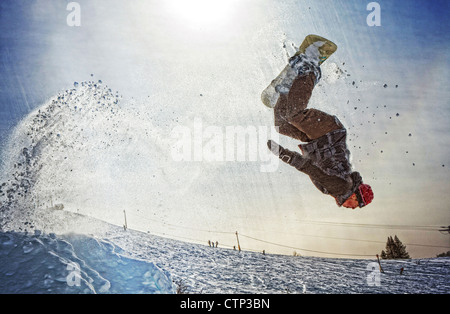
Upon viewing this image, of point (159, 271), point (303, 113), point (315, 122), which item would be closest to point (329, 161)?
point (315, 122)

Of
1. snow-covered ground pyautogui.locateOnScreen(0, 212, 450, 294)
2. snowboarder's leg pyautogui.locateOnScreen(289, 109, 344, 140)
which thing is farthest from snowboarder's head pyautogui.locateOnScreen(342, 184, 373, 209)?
snow-covered ground pyautogui.locateOnScreen(0, 212, 450, 294)

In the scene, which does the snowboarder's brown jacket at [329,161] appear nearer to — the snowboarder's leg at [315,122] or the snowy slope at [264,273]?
the snowboarder's leg at [315,122]

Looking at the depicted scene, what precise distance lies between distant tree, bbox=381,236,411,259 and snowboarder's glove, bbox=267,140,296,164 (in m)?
69.5

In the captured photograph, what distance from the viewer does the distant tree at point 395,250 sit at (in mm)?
59062

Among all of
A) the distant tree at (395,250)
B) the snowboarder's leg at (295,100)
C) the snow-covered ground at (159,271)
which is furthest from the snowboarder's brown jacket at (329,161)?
the distant tree at (395,250)

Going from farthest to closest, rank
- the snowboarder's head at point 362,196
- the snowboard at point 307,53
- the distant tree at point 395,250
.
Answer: the distant tree at point 395,250 → the snowboarder's head at point 362,196 → the snowboard at point 307,53

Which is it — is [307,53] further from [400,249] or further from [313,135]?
[400,249]

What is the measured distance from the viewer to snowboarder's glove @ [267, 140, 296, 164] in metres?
5.39

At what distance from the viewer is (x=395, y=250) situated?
5969 cm

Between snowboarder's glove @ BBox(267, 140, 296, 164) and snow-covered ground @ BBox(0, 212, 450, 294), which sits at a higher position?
snowboarder's glove @ BBox(267, 140, 296, 164)

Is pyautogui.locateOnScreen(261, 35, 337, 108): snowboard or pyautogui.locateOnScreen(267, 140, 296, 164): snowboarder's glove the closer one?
pyautogui.locateOnScreen(267, 140, 296, 164): snowboarder's glove

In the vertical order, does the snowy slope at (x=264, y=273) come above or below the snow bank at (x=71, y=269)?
below

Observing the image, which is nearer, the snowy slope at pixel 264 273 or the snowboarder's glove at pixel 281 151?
the snowboarder's glove at pixel 281 151

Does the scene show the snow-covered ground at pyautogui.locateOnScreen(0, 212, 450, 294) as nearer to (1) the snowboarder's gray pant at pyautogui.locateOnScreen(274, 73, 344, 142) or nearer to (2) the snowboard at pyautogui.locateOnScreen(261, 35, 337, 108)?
(1) the snowboarder's gray pant at pyautogui.locateOnScreen(274, 73, 344, 142)
